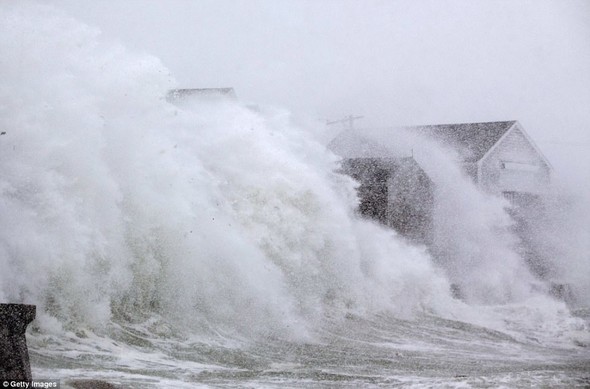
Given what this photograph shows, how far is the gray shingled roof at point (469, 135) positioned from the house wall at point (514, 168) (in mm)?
263

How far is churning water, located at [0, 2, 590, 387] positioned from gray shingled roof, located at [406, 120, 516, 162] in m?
7.72

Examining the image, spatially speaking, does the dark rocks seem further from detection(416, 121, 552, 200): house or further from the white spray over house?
detection(416, 121, 552, 200): house

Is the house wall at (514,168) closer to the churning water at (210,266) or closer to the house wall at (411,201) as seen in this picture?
the house wall at (411,201)

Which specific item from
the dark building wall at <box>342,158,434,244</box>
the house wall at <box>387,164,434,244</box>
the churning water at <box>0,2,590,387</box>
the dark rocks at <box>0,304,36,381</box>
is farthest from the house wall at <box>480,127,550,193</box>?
the dark rocks at <box>0,304,36,381</box>

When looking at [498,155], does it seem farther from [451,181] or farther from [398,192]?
[398,192]

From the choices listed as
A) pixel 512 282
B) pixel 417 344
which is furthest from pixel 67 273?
pixel 512 282

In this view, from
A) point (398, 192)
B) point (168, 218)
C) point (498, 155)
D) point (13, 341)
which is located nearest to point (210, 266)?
point (168, 218)

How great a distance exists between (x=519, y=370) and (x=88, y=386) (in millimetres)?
5040

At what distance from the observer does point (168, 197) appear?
31.7ft

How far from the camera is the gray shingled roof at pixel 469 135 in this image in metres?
21.6

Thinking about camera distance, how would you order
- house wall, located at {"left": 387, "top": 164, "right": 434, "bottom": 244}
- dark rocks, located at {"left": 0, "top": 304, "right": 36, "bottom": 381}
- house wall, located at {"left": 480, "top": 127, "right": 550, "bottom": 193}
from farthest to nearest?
1. house wall, located at {"left": 480, "top": 127, "right": 550, "bottom": 193}
2. house wall, located at {"left": 387, "top": 164, "right": 434, "bottom": 244}
3. dark rocks, located at {"left": 0, "top": 304, "right": 36, "bottom": 381}

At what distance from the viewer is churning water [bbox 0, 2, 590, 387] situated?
7.15m

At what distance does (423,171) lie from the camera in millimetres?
19672

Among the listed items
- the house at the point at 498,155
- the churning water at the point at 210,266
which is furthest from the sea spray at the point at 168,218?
the house at the point at 498,155
